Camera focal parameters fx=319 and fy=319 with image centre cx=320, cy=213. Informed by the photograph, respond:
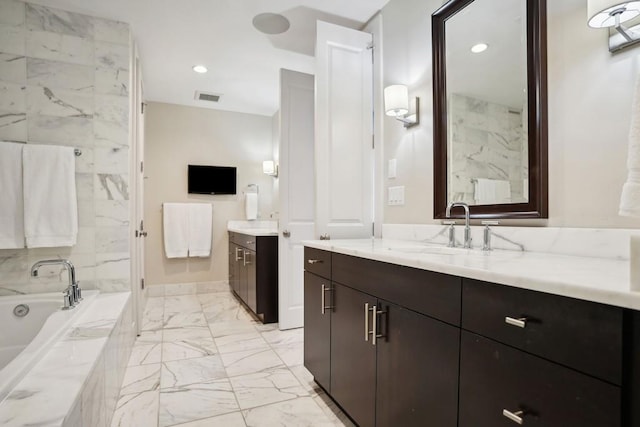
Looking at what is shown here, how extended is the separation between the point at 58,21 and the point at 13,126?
0.81 meters

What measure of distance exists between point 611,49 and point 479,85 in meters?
0.55

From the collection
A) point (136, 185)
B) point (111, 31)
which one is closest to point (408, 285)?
point (136, 185)

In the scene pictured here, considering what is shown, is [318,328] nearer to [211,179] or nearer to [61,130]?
[61,130]

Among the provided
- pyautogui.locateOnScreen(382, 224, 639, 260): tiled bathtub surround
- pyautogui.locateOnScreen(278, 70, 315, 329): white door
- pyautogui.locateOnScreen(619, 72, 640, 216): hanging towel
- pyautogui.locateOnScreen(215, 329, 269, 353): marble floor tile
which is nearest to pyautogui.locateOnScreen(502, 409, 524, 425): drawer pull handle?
pyautogui.locateOnScreen(619, 72, 640, 216): hanging towel

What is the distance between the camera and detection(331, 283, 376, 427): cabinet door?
4.29ft

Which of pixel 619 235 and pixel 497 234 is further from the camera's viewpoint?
pixel 497 234

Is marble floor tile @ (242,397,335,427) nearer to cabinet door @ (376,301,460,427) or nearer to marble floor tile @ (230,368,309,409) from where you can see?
marble floor tile @ (230,368,309,409)

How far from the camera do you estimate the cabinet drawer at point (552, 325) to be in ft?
1.98

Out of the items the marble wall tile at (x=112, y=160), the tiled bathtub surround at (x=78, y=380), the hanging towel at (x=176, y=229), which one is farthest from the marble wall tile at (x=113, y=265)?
the hanging towel at (x=176, y=229)

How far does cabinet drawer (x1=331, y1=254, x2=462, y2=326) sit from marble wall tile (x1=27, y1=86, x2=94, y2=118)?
2.21 metres

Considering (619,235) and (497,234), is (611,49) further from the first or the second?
(497,234)

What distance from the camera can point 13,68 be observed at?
7.06 feet

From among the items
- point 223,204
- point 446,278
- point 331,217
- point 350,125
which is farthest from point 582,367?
point 223,204

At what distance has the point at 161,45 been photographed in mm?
2734
